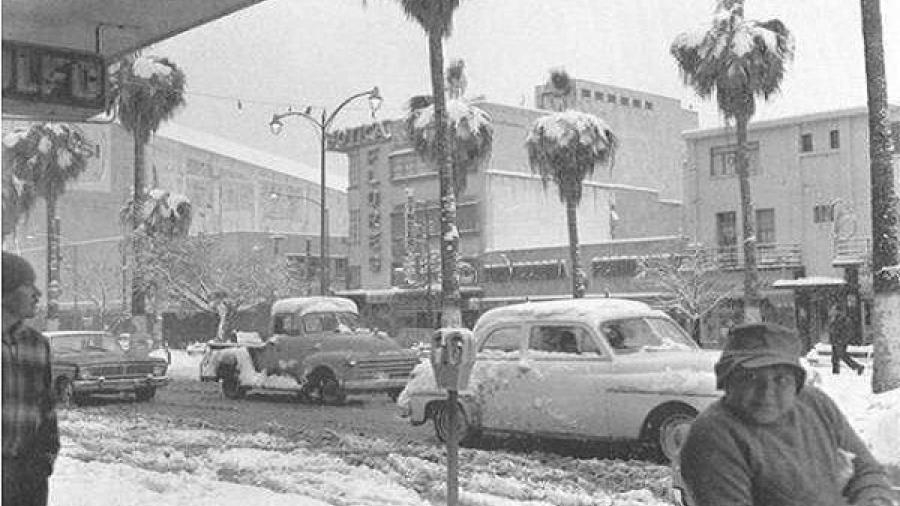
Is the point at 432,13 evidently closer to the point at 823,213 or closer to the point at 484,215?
the point at 823,213

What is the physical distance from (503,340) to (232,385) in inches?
393

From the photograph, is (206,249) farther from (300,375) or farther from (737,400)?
(737,400)

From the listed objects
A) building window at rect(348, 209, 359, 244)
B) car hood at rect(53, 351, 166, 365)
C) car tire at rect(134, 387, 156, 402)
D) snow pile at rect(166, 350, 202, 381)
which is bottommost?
snow pile at rect(166, 350, 202, 381)

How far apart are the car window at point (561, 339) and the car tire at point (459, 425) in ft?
3.35

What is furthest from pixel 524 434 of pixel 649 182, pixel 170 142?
pixel 170 142

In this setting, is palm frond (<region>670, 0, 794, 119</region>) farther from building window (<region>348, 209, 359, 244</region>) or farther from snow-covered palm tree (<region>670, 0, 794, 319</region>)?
building window (<region>348, 209, 359, 244</region>)

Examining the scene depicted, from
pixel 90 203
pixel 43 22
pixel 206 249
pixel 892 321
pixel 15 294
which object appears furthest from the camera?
pixel 90 203

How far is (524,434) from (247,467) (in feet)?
9.50

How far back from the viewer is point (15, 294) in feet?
12.8

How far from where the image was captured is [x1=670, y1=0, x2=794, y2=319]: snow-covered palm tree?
28406 millimetres

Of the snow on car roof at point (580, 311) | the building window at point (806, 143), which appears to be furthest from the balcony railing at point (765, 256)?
the snow on car roof at point (580, 311)

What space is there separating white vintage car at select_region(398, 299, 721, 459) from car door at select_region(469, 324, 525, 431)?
0.03ft

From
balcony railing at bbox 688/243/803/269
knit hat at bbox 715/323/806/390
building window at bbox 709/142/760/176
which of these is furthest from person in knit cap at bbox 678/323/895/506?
building window at bbox 709/142/760/176

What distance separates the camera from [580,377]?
11016 millimetres
